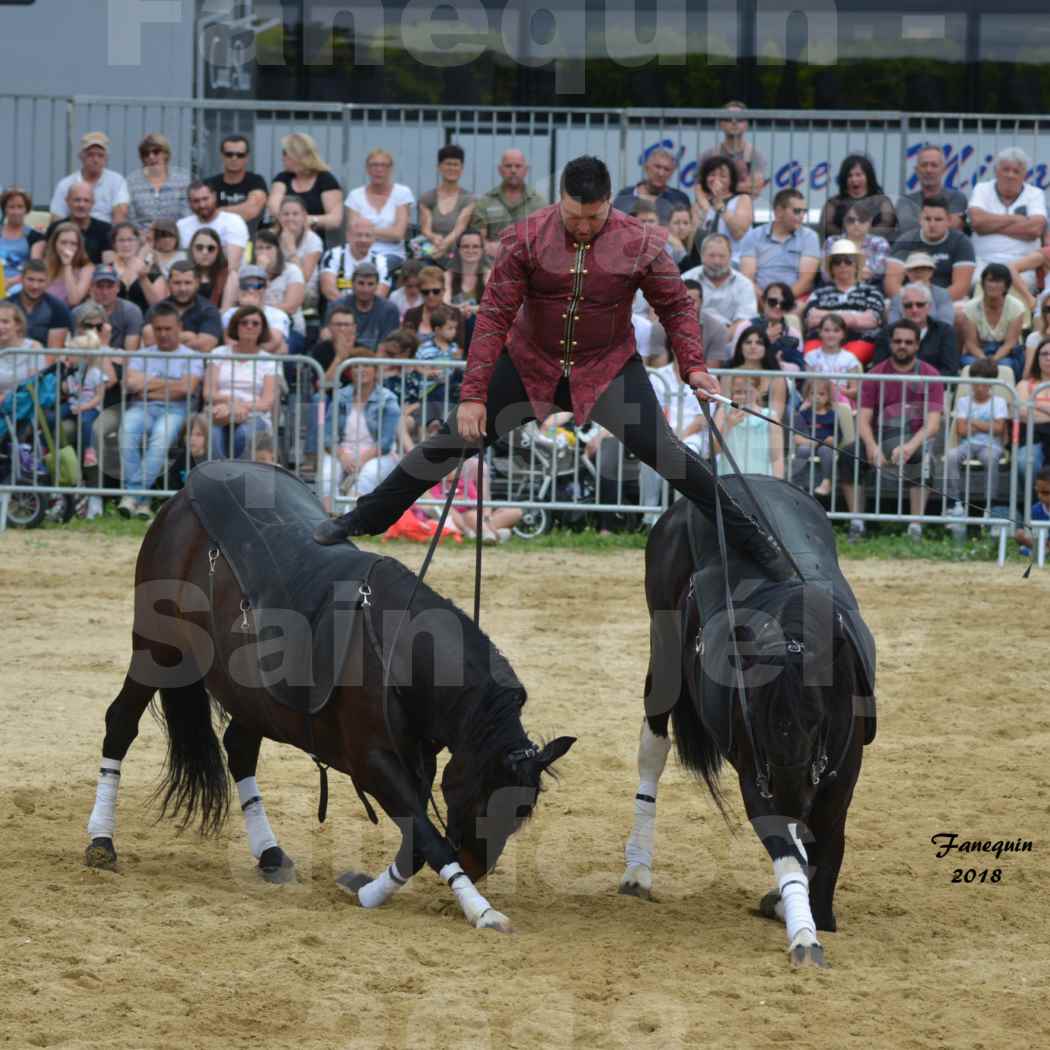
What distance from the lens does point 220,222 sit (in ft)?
46.9

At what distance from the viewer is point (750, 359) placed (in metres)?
12.2

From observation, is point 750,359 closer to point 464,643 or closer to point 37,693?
point 37,693

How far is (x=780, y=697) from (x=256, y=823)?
1.97m

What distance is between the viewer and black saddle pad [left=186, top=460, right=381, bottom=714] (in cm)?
578

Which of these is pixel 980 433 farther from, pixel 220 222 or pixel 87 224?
pixel 87 224

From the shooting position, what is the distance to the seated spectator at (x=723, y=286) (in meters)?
13.2

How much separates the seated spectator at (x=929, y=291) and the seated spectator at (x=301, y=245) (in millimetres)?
4419

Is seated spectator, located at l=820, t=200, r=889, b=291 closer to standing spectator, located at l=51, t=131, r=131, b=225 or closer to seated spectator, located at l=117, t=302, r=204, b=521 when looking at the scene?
seated spectator, located at l=117, t=302, r=204, b=521

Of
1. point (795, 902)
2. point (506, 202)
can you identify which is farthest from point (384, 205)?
point (795, 902)

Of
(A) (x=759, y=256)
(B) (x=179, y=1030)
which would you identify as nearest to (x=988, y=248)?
(A) (x=759, y=256)

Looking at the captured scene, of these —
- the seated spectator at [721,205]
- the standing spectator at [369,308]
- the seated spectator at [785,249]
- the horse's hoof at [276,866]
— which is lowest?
the horse's hoof at [276,866]

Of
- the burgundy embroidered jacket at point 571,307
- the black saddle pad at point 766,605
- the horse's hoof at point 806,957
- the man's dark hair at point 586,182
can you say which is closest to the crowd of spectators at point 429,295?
the black saddle pad at point 766,605

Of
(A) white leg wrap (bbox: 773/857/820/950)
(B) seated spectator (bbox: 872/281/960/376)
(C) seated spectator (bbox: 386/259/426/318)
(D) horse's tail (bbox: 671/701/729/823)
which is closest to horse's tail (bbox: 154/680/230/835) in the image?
(D) horse's tail (bbox: 671/701/729/823)

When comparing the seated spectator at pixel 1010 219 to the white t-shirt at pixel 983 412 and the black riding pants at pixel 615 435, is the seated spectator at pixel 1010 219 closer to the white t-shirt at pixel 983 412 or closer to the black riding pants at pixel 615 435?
the white t-shirt at pixel 983 412
